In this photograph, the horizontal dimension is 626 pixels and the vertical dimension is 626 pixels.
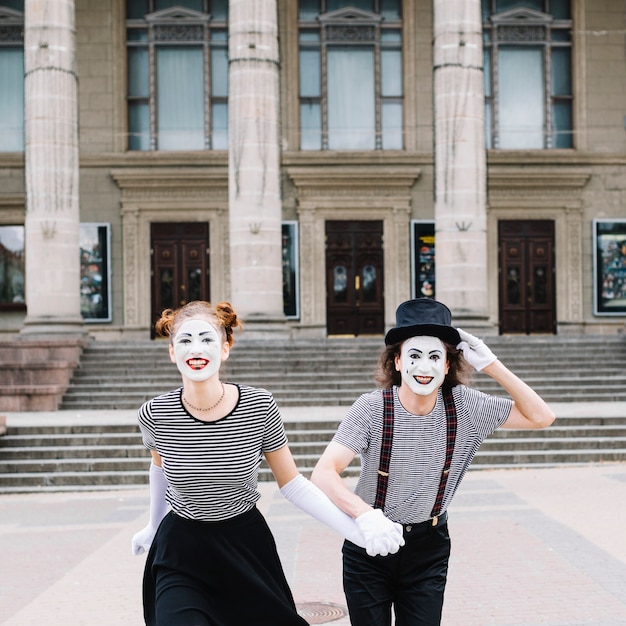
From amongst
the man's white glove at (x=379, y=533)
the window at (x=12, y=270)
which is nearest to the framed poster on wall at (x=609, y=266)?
the window at (x=12, y=270)

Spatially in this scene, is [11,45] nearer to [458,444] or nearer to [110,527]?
[110,527]

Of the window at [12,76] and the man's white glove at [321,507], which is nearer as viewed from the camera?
the man's white glove at [321,507]

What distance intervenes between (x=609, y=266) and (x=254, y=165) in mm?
11627

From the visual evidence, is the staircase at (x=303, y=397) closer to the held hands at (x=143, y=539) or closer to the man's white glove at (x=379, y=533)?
the held hands at (x=143, y=539)

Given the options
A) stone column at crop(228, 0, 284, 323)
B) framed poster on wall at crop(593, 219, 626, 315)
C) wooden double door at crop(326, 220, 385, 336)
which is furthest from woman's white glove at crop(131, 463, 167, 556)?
framed poster on wall at crop(593, 219, 626, 315)

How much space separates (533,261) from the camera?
29812mm

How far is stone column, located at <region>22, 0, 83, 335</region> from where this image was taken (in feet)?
75.9

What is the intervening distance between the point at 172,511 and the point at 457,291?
63.5 feet

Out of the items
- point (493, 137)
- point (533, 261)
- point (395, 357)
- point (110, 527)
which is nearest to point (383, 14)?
point (493, 137)

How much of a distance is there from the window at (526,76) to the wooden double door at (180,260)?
28.9 feet

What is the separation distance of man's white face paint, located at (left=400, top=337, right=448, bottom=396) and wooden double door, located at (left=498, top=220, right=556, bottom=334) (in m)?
25.8

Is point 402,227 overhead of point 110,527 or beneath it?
overhead

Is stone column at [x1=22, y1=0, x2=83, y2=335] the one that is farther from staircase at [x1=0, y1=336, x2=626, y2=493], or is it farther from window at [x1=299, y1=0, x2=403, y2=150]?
window at [x1=299, y1=0, x2=403, y2=150]

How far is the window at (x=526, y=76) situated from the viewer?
98.0 ft
